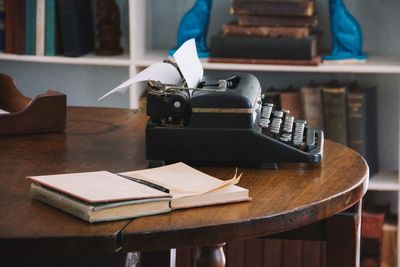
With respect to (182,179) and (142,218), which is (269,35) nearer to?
(182,179)

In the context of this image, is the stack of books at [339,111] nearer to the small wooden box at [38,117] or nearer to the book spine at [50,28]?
the book spine at [50,28]

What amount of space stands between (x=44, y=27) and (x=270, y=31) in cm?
83

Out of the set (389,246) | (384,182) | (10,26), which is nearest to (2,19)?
(10,26)

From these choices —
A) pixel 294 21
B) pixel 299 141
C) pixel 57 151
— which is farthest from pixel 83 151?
pixel 294 21

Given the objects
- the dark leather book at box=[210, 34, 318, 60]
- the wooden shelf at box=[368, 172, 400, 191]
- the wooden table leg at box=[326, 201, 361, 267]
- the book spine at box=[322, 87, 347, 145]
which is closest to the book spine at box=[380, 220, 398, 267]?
the wooden shelf at box=[368, 172, 400, 191]

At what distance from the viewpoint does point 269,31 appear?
321 cm

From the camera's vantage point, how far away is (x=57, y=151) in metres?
2.00

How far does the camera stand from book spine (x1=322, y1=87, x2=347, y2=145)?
3.24 m

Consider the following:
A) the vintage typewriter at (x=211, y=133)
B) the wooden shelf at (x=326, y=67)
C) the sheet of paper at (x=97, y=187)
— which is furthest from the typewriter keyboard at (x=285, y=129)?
the wooden shelf at (x=326, y=67)

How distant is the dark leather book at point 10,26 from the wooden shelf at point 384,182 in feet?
4.60

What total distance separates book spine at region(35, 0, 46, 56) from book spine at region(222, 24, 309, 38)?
0.69 m

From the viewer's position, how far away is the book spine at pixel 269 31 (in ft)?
10.5

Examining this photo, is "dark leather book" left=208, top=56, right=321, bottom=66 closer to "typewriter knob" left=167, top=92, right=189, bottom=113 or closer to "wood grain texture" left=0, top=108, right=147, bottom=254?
"wood grain texture" left=0, top=108, right=147, bottom=254

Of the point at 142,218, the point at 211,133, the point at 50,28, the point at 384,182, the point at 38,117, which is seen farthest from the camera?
the point at 50,28
